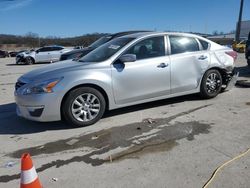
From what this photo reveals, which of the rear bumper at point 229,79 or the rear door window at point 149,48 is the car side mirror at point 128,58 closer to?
the rear door window at point 149,48

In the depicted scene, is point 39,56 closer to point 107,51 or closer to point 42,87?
point 107,51

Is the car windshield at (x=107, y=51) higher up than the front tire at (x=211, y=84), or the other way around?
the car windshield at (x=107, y=51)

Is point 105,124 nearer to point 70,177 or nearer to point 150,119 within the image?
point 150,119

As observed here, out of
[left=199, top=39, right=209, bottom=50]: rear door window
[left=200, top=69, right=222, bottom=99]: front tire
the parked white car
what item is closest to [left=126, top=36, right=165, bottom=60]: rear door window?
[left=199, top=39, right=209, bottom=50]: rear door window

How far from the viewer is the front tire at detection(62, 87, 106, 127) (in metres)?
5.09

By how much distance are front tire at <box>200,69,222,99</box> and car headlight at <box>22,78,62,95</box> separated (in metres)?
3.28

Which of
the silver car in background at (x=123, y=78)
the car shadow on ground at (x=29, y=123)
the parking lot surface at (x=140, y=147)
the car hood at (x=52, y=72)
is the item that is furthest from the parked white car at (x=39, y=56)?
the car hood at (x=52, y=72)

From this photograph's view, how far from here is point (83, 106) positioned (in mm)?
5219

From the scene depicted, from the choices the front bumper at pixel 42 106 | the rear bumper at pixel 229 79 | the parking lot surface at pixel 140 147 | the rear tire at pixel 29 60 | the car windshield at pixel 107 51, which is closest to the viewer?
the parking lot surface at pixel 140 147

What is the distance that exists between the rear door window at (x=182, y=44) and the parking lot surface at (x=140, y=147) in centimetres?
118

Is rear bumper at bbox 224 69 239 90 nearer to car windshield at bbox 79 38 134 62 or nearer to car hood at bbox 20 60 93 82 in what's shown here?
car windshield at bbox 79 38 134 62

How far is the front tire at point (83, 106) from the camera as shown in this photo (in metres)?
5.09

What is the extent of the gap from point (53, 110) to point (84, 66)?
0.97 m

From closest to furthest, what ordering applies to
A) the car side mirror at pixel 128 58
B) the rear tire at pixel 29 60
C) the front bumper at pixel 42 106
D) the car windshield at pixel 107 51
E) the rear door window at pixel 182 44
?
the front bumper at pixel 42 106
the car side mirror at pixel 128 58
the car windshield at pixel 107 51
the rear door window at pixel 182 44
the rear tire at pixel 29 60
